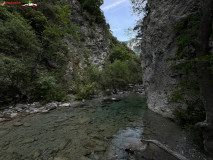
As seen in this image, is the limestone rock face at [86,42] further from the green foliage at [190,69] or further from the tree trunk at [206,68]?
the tree trunk at [206,68]

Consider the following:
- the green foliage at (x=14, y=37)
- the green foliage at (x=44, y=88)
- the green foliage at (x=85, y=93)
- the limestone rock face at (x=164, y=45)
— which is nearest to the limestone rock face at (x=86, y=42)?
the green foliage at (x=85, y=93)

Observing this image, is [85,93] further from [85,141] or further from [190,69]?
[190,69]

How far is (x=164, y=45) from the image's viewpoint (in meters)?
5.91

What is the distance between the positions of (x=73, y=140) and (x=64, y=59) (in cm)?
1489

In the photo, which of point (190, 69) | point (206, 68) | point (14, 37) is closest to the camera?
point (206, 68)

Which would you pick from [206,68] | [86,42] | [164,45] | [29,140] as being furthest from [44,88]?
[86,42]

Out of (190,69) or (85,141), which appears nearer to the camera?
(190,69)

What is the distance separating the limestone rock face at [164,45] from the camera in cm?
496

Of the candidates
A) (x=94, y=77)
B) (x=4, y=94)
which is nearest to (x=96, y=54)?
(x=94, y=77)

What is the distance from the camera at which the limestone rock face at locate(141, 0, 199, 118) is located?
4.96 m

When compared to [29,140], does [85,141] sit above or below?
below

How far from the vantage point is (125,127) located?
489cm

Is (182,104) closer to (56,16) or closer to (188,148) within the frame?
(188,148)

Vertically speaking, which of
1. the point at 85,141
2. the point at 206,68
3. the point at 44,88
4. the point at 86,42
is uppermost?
the point at 86,42
